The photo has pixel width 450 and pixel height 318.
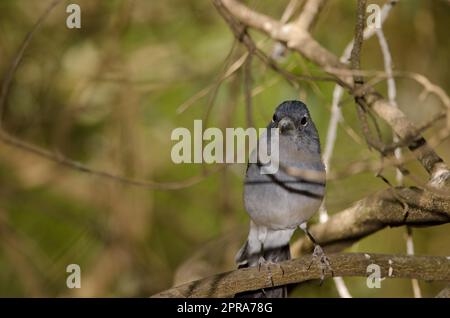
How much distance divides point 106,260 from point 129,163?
0.76 meters

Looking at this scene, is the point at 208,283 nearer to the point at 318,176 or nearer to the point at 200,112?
the point at 318,176

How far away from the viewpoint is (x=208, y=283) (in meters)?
3.26

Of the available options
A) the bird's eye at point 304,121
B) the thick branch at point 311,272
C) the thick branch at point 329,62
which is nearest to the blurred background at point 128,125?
the thick branch at point 329,62

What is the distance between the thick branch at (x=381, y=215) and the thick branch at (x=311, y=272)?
0.70 feet

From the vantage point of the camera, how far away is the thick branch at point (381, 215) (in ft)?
10.3

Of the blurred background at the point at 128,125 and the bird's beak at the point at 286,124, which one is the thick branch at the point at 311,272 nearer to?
the bird's beak at the point at 286,124

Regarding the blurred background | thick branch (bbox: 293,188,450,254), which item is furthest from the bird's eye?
the blurred background

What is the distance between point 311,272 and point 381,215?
0.47 m

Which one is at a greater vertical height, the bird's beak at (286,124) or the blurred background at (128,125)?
the blurred background at (128,125)

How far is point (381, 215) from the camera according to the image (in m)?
3.49

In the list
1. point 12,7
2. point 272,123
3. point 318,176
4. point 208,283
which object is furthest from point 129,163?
point 318,176

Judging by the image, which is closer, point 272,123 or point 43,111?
point 272,123

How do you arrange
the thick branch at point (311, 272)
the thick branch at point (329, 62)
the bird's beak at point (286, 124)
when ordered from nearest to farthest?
the thick branch at point (311, 272), the thick branch at point (329, 62), the bird's beak at point (286, 124)

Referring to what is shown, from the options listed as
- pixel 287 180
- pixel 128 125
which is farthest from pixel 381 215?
pixel 128 125
